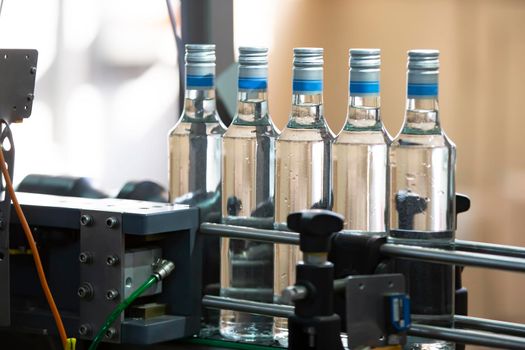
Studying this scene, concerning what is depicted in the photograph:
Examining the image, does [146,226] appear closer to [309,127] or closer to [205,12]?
[309,127]

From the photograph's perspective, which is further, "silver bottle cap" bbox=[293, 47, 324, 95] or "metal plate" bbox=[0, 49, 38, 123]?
"metal plate" bbox=[0, 49, 38, 123]

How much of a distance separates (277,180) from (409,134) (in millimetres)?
174

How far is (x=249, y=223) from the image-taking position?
1.32 metres

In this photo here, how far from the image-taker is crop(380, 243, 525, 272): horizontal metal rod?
3.55 feet

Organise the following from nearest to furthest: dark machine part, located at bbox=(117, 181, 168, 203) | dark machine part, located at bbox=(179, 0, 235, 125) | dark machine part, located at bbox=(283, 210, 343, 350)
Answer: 1. dark machine part, located at bbox=(283, 210, 343, 350)
2. dark machine part, located at bbox=(117, 181, 168, 203)
3. dark machine part, located at bbox=(179, 0, 235, 125)

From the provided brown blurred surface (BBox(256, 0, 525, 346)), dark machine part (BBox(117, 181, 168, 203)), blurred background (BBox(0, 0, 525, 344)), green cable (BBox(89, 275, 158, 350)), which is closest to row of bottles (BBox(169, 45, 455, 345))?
green cable (BBox(89, 275, 158, 350))

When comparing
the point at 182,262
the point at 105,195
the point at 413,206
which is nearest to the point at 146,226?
the point at 182,262

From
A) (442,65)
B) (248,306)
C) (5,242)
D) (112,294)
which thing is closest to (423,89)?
(248,306)

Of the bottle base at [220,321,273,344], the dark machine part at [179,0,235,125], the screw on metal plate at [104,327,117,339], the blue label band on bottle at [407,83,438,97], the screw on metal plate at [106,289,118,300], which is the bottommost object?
the bottle base at [220,321,273,344]

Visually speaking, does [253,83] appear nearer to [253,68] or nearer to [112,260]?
[253,68]

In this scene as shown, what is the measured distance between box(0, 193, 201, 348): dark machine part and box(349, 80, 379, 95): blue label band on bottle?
10.2 inches

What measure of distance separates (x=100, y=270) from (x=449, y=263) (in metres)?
0.42

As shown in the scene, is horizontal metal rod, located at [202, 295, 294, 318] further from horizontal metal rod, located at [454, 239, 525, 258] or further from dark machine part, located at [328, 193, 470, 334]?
horizontal metal rod, located at [454, 239, 525, 258]

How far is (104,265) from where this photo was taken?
50.4 inches
